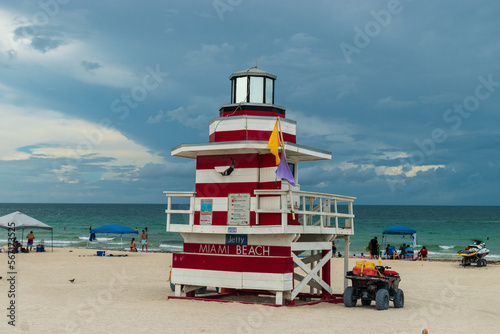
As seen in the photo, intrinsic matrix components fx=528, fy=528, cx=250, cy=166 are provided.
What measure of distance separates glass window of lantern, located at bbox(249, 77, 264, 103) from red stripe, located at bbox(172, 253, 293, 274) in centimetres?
443

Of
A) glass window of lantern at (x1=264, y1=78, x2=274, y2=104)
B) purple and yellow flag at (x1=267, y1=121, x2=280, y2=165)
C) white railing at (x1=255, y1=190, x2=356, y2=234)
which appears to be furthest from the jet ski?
purple and yellow flag at (x1=267, y1=121, x2=280, y2=165)

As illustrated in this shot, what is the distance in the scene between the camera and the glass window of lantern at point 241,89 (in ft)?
48.9

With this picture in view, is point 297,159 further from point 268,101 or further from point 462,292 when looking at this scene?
point 462,292

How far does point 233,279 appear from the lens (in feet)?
44.9

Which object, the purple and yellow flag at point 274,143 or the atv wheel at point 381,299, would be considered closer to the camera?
the purple and yellow flag at point 274,143

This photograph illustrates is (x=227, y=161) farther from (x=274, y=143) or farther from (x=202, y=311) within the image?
(x=202, y=311)

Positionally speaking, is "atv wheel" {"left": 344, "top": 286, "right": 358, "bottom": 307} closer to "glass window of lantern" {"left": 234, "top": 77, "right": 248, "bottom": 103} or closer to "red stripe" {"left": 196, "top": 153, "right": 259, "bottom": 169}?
"red stripe" {"left": 196, "top": 153, "right": 259, "bottom": 169}

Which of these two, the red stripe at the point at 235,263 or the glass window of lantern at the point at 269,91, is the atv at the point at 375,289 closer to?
the red stripe at the point at 235,263

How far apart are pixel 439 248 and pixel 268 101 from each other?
4538cm

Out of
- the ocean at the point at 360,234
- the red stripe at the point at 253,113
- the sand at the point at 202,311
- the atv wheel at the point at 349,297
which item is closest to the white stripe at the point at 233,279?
the sand at the point at 202,311

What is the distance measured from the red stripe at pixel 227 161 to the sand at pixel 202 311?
3.65 m

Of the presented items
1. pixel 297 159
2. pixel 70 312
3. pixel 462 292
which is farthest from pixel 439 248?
pixel 70 312

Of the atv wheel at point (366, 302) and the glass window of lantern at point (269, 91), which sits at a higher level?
the glass window of lantern at point (269, 91)

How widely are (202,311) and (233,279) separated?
1450mm
